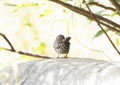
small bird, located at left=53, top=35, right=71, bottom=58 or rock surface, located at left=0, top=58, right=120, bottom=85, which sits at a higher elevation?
small bird, located at left=53, top=35, right=71, bottom=58

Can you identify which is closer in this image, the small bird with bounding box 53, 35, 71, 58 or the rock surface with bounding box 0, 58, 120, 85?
the rock surface with bounding box 0, 58, 120, 85

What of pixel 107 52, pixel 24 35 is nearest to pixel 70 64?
pixel 107 52

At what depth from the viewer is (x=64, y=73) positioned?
749 mm

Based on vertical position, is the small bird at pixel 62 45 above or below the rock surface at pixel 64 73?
above

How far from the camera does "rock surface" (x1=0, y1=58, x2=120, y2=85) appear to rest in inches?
26.8

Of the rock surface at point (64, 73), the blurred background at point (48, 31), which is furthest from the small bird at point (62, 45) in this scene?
the blurred background at point (48, 31)

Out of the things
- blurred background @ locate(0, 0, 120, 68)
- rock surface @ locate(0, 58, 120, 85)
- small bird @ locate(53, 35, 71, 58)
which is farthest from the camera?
blurred background @ locate(0, 0, 120, 68)

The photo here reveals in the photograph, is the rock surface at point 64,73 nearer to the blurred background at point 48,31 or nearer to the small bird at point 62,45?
the small bird at point 62,45

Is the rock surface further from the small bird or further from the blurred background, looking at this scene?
the blurred background

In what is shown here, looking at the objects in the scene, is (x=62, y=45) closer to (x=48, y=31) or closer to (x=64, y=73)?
(x=64, y=73)

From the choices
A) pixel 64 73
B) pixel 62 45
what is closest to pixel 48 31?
pixel 62 45

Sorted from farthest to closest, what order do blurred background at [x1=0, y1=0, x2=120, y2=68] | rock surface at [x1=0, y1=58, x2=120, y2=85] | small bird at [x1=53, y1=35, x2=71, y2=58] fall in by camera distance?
blurred background at [x1=0, y1=0, x2=120, y2=68] → small bird at [x1=53, y1=35, x2=71, y2=58] → rock surface at [x1=0, y1=58, x2=120, y2=85]

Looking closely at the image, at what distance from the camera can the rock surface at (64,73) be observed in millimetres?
682

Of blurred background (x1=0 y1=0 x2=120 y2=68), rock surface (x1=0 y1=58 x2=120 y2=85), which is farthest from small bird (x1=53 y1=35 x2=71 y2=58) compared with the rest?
blurred background (x1=0 y1=0 x2=120 y2=68)
